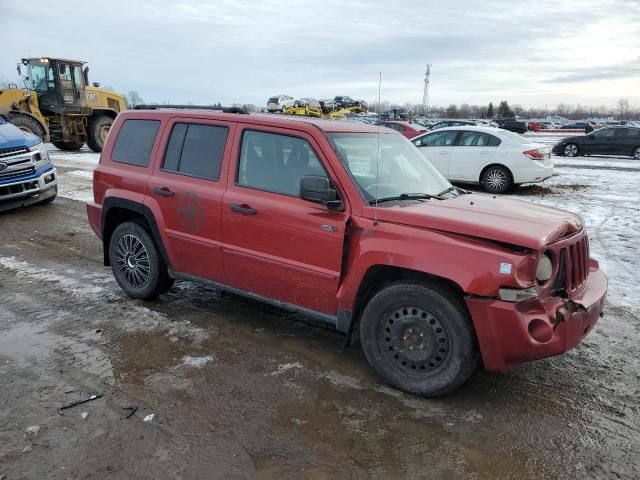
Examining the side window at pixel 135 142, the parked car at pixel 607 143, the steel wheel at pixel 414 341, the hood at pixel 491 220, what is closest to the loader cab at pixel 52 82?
the side window at pixel 135 142

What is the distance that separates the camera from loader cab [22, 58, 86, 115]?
18328mm

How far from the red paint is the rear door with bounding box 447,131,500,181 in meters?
8.28

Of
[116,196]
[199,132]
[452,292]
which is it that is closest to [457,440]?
[452,292]

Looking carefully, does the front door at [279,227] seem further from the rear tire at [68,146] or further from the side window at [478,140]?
the rear tire at [68,146]

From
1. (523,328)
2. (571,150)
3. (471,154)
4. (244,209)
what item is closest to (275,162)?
(244,209)

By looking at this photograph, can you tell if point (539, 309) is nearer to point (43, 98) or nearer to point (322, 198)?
point (322, 198)

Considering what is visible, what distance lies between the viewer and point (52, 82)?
18531 millimetres

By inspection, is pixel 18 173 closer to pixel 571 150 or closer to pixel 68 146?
pixel 68 146

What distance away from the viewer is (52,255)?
6570mm

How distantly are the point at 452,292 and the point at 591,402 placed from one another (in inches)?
49.8

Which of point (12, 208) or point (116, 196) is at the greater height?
point (116, 196)

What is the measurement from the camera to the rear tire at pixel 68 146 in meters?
20.1

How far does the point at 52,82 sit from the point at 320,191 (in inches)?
739

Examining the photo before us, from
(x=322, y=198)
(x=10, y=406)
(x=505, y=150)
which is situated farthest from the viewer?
(x=505, y=150)
